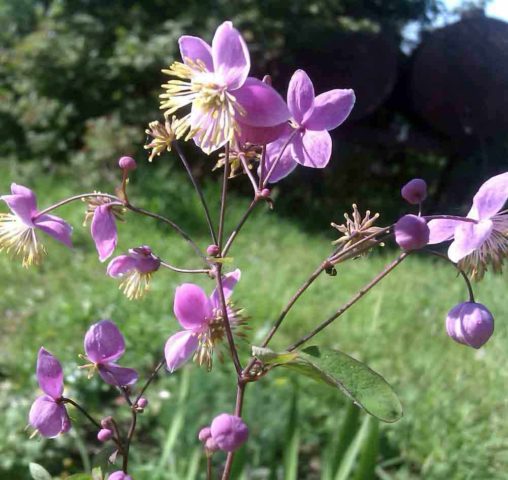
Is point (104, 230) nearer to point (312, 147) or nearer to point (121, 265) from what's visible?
point (121, 265)

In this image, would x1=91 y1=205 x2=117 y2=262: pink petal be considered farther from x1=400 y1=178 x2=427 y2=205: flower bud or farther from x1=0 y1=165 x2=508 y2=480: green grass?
x1=0 y1=165 x2=508 y2=480: green grass

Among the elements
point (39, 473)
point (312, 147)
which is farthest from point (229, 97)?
point (39, 473)

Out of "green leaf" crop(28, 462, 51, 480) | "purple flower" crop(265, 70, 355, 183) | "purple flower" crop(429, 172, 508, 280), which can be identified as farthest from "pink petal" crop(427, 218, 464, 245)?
"green leaf" crop(28, 462, 51, 480)

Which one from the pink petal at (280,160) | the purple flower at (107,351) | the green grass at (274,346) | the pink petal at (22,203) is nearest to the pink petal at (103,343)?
the purple flower at (107,351)

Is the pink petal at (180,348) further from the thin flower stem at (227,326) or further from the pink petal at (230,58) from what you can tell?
the pink petal at (230,58)

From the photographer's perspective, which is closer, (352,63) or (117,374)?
(117,374)

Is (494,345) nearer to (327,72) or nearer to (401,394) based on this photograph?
(401,394)
